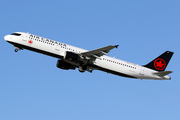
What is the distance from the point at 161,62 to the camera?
197 feet

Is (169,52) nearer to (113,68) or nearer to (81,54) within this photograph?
(113,68)

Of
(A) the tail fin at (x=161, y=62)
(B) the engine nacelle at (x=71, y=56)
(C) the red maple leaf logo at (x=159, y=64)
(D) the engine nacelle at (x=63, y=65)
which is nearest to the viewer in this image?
(B) the engine nacelle at (x=71, y=56)

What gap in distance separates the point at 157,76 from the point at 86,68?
14.4 meters

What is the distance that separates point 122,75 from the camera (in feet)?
186

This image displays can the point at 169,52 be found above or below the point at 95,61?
above

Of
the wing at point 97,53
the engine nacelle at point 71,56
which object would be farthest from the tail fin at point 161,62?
the engine nacelle at point 71,56

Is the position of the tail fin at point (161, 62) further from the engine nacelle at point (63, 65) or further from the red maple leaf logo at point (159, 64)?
the engine nacelle at point (63, 65)

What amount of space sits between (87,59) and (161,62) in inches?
650

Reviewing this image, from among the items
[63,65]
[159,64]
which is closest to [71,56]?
[63,65]

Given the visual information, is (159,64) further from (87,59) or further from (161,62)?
(87,59)

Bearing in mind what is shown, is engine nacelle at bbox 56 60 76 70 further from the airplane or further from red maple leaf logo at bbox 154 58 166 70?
red maple leaf logo at bbox 154 58 166 70

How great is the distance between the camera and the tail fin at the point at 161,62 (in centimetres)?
5938

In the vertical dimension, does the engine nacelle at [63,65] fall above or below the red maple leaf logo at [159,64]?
below

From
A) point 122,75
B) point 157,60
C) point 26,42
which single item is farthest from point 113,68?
point 26,42
